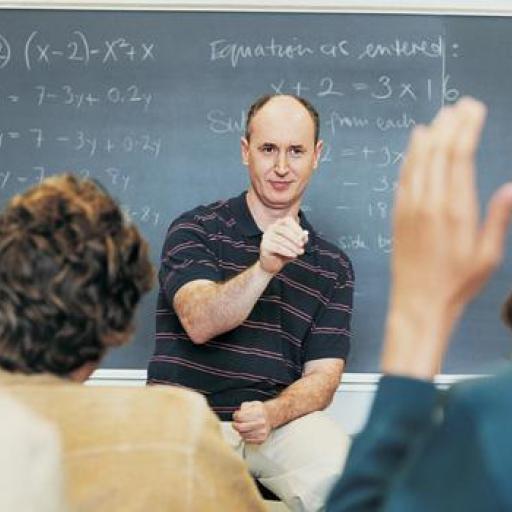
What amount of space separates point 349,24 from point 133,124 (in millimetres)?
747

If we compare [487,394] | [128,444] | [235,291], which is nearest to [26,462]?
[128,444]

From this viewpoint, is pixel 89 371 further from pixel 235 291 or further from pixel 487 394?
pixel 235 291

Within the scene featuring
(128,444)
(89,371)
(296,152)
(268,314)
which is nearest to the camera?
(128,444)

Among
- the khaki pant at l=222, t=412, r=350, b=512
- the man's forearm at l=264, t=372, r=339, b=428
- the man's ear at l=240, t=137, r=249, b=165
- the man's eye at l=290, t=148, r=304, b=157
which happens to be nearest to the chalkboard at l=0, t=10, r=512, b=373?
the man's ear at l=240, t=137, r=249, b=165

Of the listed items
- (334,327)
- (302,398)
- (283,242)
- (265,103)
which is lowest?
(302,398)

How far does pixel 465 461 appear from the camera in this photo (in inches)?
21.5

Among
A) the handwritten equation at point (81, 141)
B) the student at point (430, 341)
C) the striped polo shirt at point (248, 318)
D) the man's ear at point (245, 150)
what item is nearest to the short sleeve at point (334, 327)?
the striped polo shirt at point (248, 318)

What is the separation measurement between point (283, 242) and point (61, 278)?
1144 millimetres

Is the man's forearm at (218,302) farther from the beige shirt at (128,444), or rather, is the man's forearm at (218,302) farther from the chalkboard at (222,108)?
the beige shirt at (128,444)

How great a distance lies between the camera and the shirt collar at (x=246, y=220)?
103 inches

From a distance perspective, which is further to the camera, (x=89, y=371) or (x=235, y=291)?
(x=235, y=291)

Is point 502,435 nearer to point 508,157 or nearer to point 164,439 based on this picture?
point 164,439

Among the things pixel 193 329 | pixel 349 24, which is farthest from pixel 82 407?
pixel 349 24

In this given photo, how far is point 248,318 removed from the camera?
2518 millimetres
